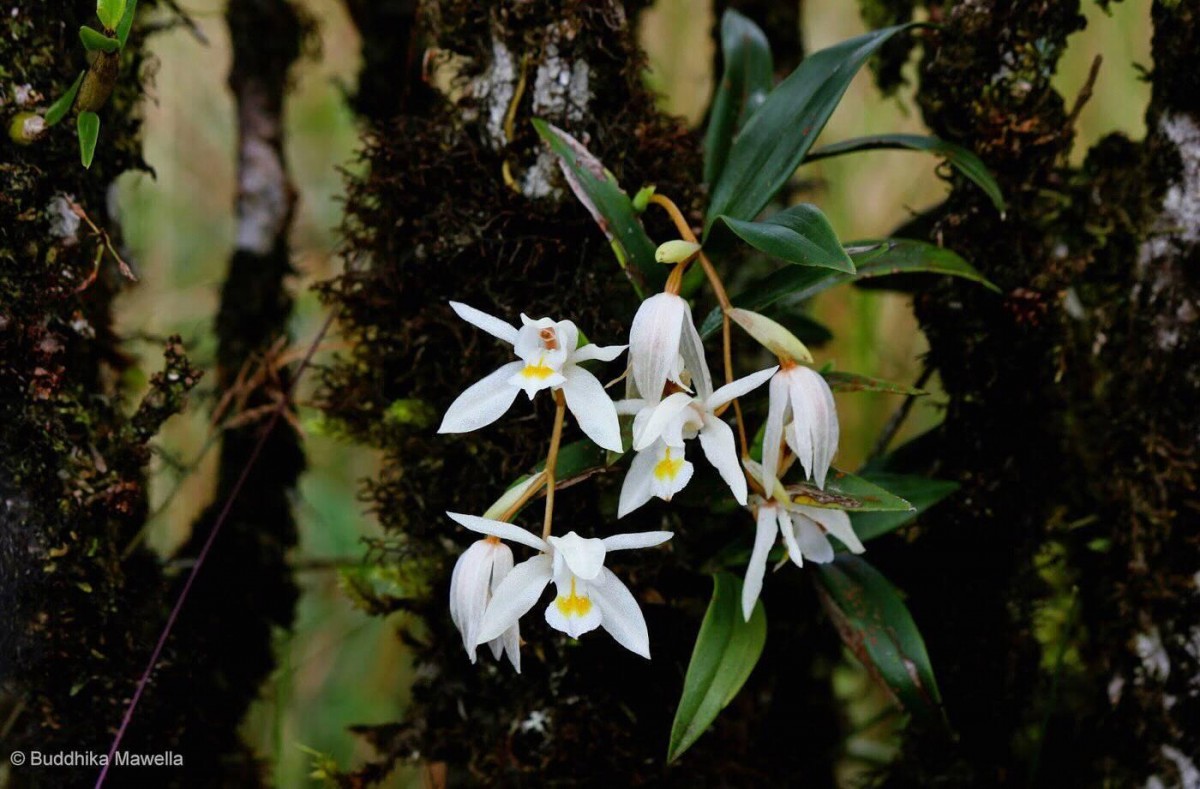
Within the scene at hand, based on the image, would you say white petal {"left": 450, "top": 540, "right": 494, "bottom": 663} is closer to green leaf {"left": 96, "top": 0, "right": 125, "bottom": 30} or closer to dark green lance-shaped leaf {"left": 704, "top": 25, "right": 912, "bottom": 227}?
dark green lance-shaped leaf {"left": 704, "top": 25, "right": 912, "bottom": 227}

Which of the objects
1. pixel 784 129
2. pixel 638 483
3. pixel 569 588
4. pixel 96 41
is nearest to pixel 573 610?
pixel 569 588

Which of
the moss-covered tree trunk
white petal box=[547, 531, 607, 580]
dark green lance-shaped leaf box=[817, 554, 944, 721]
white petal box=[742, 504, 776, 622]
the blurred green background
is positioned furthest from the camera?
the blurred green background

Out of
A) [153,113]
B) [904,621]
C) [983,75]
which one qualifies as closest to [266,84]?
[153,113]

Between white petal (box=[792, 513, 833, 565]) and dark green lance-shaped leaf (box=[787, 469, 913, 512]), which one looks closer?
dark green lance-shaped leaf (box=[787, 469, 913, 512])

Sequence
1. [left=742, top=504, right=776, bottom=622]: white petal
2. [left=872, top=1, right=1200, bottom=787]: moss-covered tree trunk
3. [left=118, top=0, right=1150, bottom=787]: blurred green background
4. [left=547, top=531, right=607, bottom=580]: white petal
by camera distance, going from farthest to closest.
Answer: [left=118, top=0, right=1150, bottom=787]: blurred green background, [left=872, top=1, right=1200, bottom=787]: moss-covered tree trunk, [left=742, top=504, right=776, bottom=622]: white petal, [left=547, top=531, right=607, bottom=580]: white petal

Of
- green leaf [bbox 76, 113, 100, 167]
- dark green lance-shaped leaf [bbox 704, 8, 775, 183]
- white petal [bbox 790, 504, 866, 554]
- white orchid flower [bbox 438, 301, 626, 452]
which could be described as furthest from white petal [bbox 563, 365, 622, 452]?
green leaf [bbox 76, 113, 100, 167]

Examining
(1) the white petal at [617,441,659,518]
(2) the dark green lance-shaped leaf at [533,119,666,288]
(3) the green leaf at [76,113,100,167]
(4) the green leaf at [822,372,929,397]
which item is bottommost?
(1) the white petal at [617,441,659,518]

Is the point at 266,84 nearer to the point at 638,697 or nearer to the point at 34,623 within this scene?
the point at 34,623

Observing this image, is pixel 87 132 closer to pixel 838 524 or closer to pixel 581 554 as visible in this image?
pixel 581 554
